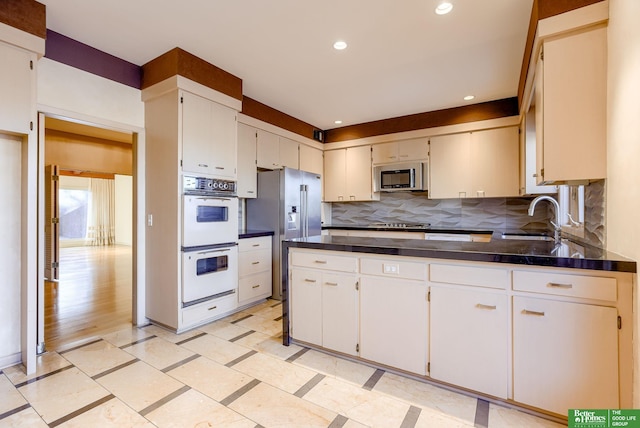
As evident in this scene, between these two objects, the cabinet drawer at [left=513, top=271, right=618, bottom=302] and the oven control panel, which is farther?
the oven control panel

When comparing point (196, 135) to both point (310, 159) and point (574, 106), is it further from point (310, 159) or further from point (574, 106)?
point (574, 106)

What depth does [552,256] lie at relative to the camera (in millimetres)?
1604

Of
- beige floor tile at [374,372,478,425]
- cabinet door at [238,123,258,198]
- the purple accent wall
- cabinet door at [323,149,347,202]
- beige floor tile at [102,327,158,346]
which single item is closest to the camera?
beige floor tile at [374,372,478,425]

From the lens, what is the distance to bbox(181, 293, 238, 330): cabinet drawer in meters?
2.99

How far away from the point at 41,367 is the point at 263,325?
5.68 feet

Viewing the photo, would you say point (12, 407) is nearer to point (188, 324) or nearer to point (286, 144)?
point (188, 324)

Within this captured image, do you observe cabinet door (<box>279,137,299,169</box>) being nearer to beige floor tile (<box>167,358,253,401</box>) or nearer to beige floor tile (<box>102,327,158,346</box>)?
beige floor tile (<box>102,327,158,346</box>)

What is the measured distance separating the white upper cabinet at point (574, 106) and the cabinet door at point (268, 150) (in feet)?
10.6

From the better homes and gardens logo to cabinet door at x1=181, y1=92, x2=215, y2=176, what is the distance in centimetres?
324

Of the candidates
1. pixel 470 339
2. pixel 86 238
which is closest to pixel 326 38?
pixel 470 339

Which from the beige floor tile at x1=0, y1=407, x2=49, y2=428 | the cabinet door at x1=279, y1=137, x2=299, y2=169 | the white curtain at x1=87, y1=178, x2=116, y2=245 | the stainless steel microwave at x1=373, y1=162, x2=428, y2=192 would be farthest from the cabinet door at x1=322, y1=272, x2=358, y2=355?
the white curtain at x1=87, y1=178, x2=116, y2=245

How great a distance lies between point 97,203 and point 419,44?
11041mm

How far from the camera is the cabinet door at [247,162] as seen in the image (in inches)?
155

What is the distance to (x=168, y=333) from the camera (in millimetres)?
2941
